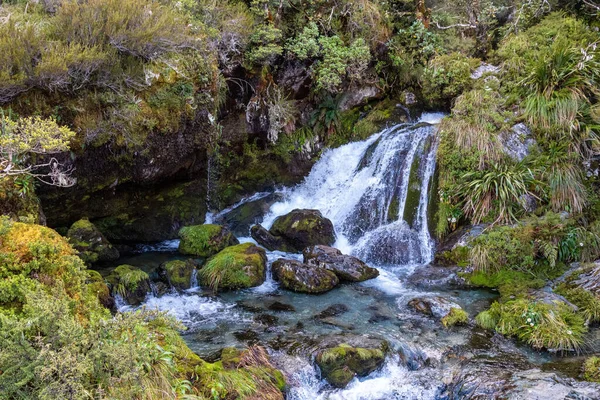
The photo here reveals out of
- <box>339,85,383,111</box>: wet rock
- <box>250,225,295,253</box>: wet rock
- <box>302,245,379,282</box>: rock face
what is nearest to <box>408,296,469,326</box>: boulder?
<box>302,245,379,282</box>: rock face

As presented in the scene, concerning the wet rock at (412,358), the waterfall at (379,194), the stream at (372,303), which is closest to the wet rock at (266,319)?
the stream at (372,303)

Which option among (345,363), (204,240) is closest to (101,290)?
(204,240)

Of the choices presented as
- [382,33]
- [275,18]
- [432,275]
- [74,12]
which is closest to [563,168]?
[432,275]

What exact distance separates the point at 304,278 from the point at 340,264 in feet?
3.45

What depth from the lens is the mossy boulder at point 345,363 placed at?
6375 millimetres

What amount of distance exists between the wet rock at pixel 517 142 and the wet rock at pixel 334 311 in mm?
5719

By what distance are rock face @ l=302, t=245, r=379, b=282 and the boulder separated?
1540 mm

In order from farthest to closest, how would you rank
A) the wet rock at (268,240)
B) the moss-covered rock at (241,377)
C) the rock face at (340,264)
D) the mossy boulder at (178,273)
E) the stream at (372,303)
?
the wet rock at (268,240) < the rock face at (340,264) < the mossy boulder at (178,273) < the stream at (372,303) < the moss-covered rock at (241,377)

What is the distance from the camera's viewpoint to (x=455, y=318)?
25.9ft

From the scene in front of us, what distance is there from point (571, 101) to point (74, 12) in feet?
34.4

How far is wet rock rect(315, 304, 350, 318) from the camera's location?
27.6 feet

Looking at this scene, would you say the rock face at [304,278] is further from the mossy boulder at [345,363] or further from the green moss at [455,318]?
the mossy boulder at [345,363]

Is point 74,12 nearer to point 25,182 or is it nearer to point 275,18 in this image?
point 25,182

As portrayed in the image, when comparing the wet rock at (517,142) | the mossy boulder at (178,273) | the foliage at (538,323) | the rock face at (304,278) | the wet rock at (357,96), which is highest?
the wet rock at (357,96)
